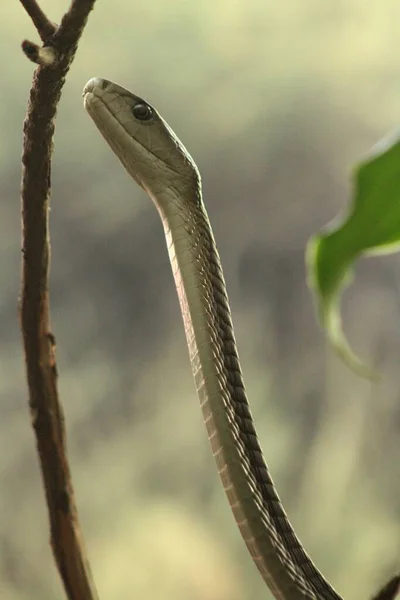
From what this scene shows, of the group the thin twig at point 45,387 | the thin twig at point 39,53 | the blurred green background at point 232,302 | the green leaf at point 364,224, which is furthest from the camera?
the blurred green background at point 232,302

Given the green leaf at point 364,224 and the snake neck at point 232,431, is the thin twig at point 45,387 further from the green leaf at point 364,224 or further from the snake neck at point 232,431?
the green leaf at point 364,224

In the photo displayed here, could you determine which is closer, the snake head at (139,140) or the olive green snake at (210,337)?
the olive green snake at (210,337)

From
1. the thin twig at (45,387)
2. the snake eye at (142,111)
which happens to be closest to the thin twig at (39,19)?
the thin twig at (45,387)

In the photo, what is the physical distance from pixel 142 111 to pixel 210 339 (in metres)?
0.35

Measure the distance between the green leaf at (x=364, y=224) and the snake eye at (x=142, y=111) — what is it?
0.73 meters

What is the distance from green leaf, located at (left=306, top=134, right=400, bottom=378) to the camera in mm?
192

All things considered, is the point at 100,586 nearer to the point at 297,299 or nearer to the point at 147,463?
the point at 147,463

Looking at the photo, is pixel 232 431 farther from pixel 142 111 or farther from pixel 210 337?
pixel 142 111

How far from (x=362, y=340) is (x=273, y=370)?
0.24 m

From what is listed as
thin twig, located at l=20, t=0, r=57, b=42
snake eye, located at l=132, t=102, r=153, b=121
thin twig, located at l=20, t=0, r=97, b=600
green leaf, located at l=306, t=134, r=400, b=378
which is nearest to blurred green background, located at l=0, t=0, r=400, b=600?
thin twig, located at l=20, t=0, r=97, b=600

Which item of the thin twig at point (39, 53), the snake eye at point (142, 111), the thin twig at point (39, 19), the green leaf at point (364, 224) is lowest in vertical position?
the green leaf at point (364, 224)

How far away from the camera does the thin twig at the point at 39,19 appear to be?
0.63m

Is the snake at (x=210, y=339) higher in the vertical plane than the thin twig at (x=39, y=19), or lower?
lower

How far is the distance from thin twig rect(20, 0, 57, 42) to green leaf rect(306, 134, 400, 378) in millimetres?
533
